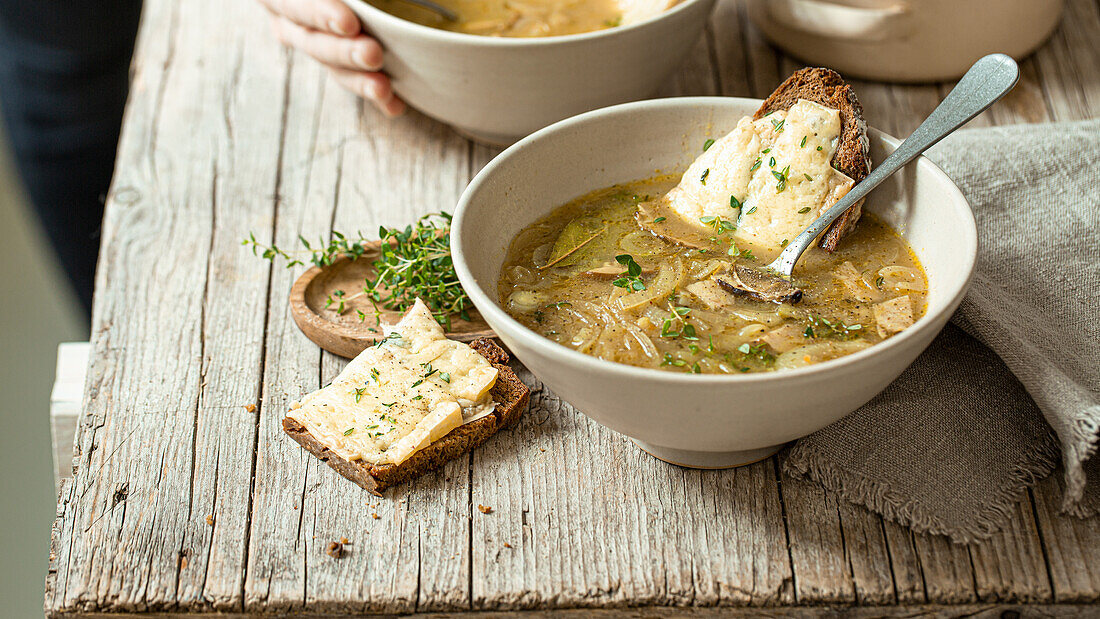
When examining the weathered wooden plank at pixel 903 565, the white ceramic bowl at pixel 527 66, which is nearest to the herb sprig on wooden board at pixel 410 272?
the white ceramic bowl at pixel 527 66

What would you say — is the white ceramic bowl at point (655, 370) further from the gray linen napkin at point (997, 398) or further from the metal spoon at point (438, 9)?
the metal spoon at point (438, 9)

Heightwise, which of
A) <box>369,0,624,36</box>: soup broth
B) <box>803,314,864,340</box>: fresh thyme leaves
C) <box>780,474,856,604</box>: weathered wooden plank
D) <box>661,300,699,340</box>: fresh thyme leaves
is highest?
<box>661,300,699,340</box>: fresh thyme leaves

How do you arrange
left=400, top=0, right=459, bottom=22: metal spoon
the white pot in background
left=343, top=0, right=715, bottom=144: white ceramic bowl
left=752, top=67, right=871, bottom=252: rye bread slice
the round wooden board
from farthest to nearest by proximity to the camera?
left=400, top=0, right=459, bottom=22: metal spoon < the white pot in background < left=343, top=0, right=715, bottom=144: white ceramic bowl < the round wooden board < left=752, top=67, right=871, bottom=252: rye bread slice

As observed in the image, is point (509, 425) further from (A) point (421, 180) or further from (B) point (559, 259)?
(A) point (421, 180)

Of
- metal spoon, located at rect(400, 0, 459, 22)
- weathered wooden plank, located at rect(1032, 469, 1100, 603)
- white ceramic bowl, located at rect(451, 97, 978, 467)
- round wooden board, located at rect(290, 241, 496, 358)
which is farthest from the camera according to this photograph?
metal spoon, located at rect(400, 0, 459, 22)

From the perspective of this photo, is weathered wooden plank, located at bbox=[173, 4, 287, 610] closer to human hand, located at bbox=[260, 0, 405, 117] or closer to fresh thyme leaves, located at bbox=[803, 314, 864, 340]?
human hand, located at bbox=[260, 0, 405, 117]

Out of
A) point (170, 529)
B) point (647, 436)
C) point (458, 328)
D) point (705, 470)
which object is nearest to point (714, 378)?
point (647, 436)

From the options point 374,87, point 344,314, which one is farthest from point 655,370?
point 374,87

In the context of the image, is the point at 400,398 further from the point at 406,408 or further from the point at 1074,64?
the point at 1074,64

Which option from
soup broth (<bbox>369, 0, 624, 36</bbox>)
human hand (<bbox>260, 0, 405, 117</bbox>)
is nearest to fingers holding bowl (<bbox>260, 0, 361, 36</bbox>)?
human hand (<bbox>260, 0, 405, 117</bbox>)
